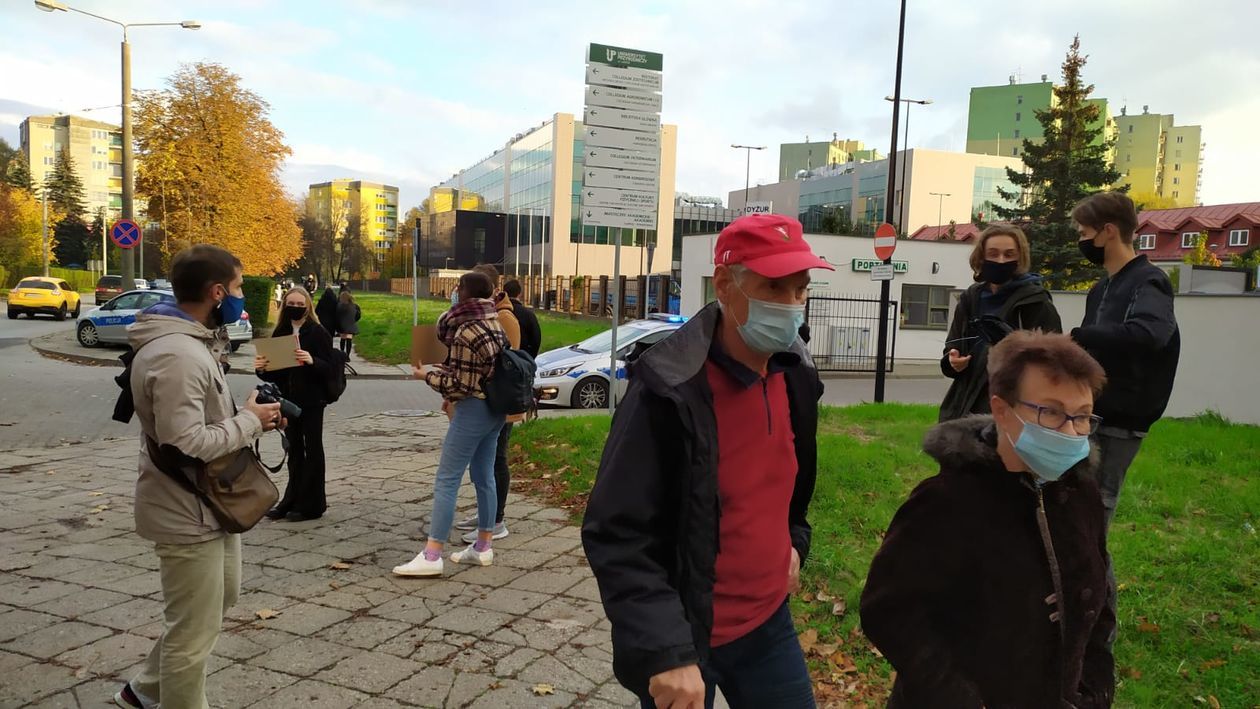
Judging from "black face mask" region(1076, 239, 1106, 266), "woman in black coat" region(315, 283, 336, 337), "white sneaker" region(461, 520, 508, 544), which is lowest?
"white sneaker" region(461, 520, 508, 544)

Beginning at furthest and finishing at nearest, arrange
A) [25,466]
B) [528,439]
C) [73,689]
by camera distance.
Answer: [528,439] → [25,466] → [73,689]

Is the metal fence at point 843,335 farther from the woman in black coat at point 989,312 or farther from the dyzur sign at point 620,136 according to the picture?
the woman in black coat at point 989,312

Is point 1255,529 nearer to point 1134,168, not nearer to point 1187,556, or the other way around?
point 1187,556

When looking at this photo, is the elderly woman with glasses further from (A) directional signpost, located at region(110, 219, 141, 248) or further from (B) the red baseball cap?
(A) directional signpost, located at region(110, 219, 141, 248)

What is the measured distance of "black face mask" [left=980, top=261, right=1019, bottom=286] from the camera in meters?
4.01

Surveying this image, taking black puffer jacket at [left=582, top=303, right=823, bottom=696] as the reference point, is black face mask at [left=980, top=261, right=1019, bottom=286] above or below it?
above

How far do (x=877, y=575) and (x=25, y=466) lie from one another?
9.59m

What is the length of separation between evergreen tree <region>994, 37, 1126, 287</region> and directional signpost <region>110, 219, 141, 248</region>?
124 feet

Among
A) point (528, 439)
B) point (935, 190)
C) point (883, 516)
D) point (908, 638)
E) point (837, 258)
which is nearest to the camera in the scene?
point (908, 638)

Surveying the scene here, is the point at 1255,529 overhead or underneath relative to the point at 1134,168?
underneath

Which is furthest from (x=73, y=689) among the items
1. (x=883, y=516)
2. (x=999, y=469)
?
(x=883, y=516)

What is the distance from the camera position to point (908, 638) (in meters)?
2.03

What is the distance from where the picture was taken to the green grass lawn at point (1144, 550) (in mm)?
3811

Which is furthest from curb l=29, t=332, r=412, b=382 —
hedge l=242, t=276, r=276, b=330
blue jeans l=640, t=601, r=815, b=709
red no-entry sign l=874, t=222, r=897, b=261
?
blue jeans l=640, t=601, r=815, b=709
